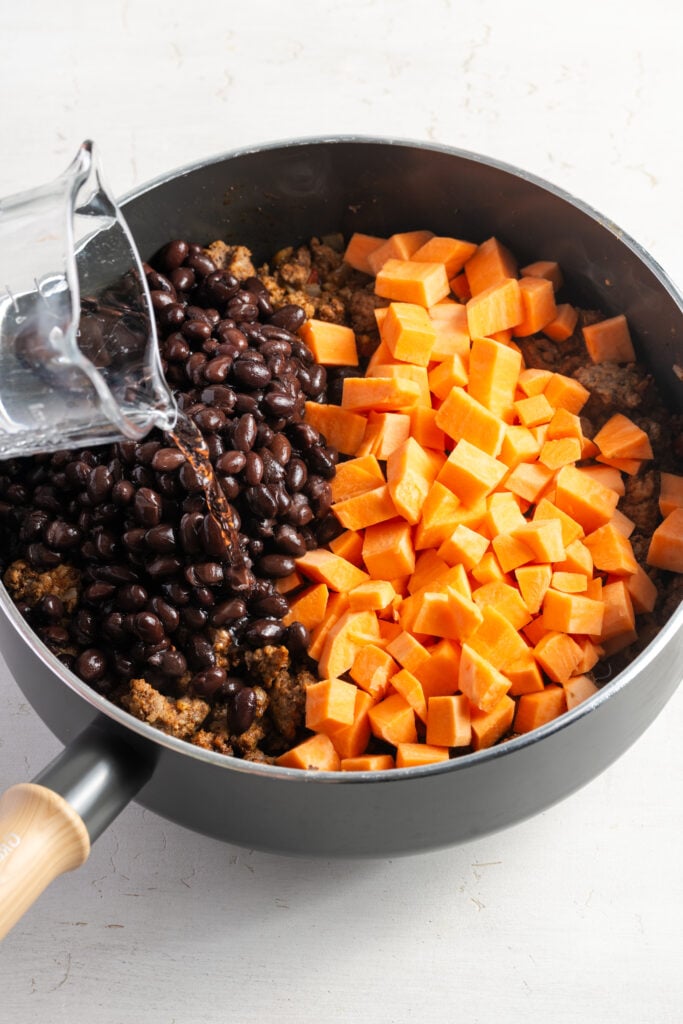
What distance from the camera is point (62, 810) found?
5.15 feet

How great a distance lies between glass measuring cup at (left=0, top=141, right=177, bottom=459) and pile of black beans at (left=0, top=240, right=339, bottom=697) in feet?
0.56

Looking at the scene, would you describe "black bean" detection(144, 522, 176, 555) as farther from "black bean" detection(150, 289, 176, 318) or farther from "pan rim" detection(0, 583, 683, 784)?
"black bean" detection(150, 289, 176, 318)

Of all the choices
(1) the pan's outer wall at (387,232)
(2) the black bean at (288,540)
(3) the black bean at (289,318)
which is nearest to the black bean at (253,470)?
(2) the black bean at (288,540)

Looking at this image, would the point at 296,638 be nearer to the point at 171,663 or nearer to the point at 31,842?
the point at 171,663

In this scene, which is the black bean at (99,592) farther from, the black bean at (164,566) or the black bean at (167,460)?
the black bean at (167,460)

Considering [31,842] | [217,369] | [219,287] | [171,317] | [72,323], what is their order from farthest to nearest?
1. [219,287]
2. [171,317]
3. [217,369]
4. [72,323]
5. [31,842]

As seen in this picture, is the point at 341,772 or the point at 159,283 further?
the point at 159,283

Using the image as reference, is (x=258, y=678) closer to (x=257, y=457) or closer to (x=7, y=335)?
(x=257, y=457)

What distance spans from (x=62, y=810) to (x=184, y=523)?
58 centimetres

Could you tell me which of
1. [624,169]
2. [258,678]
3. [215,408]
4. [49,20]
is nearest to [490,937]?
[258,678]

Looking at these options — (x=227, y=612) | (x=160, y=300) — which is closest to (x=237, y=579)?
(x=227, y=612)

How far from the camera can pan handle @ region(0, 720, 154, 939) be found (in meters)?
1.54

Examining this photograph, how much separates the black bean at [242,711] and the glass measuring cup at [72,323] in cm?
48

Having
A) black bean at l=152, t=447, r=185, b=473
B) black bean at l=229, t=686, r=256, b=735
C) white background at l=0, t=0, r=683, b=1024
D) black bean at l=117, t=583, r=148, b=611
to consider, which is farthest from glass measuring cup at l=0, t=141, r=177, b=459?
white background at l=0, t=0, r=683, b=1024
